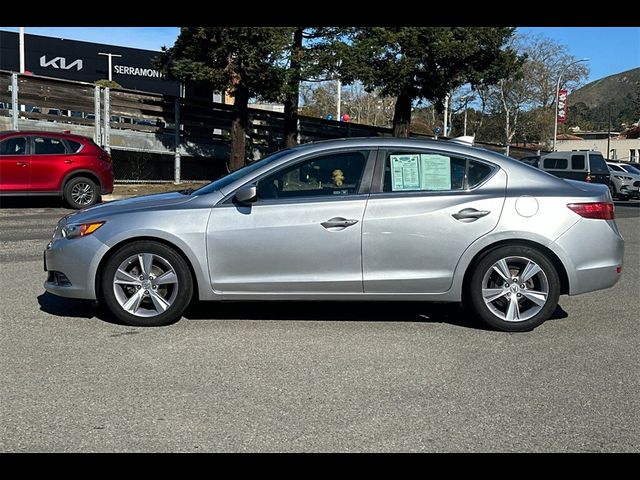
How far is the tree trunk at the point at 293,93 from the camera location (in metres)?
22.0

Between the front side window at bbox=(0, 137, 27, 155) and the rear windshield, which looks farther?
the rear windshield

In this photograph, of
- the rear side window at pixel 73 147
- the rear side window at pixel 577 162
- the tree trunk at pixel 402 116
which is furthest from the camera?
the tree trunk at pixel 402 116

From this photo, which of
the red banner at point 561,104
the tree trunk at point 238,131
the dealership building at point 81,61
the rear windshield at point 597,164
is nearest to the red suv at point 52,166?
the tree trunk at point 238,131

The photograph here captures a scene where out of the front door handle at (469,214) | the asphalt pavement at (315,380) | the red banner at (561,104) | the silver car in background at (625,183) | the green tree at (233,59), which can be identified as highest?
the red banner at (561,104)

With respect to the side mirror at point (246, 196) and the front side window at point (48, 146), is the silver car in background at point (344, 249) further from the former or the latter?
the front side window at point (48, 146)

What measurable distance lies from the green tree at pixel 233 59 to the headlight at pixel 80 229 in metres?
15.2

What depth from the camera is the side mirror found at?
232 inches

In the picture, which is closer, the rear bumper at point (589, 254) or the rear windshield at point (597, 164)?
the rear bumper at point (589, 254)

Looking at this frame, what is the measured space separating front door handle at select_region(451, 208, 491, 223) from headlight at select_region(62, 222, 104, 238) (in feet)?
10.0

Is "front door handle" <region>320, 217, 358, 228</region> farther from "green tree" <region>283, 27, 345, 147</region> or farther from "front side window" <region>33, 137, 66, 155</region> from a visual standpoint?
"green tree" <region>283, 27, 345, 147</region>

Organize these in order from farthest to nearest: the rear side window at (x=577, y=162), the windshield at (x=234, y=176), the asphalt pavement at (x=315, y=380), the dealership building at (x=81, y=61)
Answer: the dealership building at (x=81, y=61) → the rear side window at (x=577, y=162) → the windshield at (x=234, y=176) → the asphalt pavement at (x=315, y=380)

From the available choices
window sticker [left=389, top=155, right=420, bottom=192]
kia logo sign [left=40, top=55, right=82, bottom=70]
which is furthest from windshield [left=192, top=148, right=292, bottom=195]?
kia logo sign [left=40, top=55, right=82, bottom=70]

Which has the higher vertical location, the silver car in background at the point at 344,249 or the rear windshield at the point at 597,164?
the rear windshield at the point at 597,164

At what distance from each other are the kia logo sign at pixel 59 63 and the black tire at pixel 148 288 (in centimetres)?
3717
